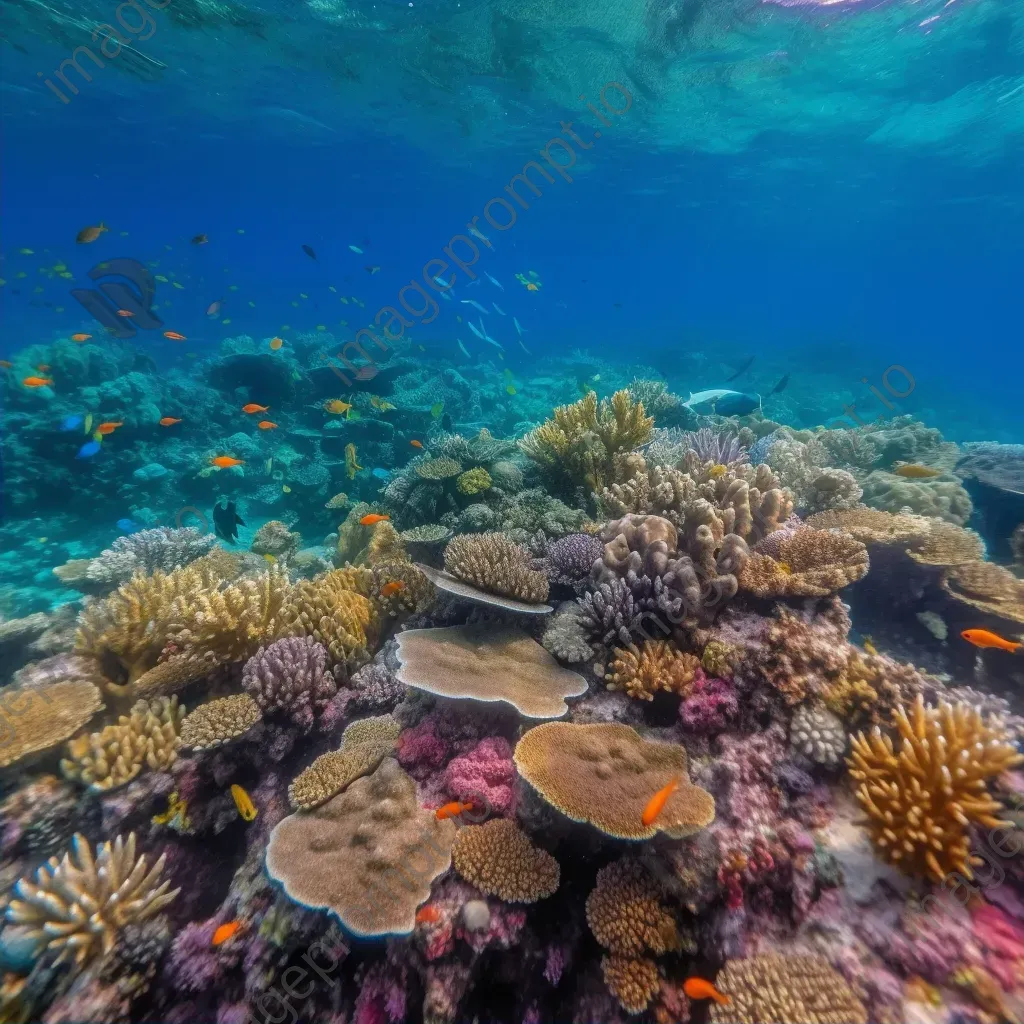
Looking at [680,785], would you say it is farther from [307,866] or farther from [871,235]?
[871,235]

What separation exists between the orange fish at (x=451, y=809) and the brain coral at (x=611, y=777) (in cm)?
54

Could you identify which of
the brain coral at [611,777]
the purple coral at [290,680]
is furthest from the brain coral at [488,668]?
the purple coral at [290,680]

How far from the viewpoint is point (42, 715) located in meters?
4.01

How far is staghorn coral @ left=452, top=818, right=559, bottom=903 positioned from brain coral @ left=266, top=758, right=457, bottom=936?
6.0 inches

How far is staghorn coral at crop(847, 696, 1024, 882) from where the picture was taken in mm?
2455

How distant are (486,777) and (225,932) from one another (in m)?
1.89

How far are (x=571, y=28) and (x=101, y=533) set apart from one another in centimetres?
2602

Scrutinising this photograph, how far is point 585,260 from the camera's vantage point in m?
127

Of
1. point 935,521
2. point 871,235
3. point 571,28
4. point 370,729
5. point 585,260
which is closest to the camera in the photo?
point 370,729

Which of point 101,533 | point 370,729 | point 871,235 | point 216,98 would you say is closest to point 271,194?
point 216,98

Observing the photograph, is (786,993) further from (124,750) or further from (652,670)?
(124,750)

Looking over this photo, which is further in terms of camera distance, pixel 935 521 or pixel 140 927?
pixel 935 521

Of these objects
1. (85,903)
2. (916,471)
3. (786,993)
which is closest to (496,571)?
(786,993)

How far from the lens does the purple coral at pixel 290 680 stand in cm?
420
